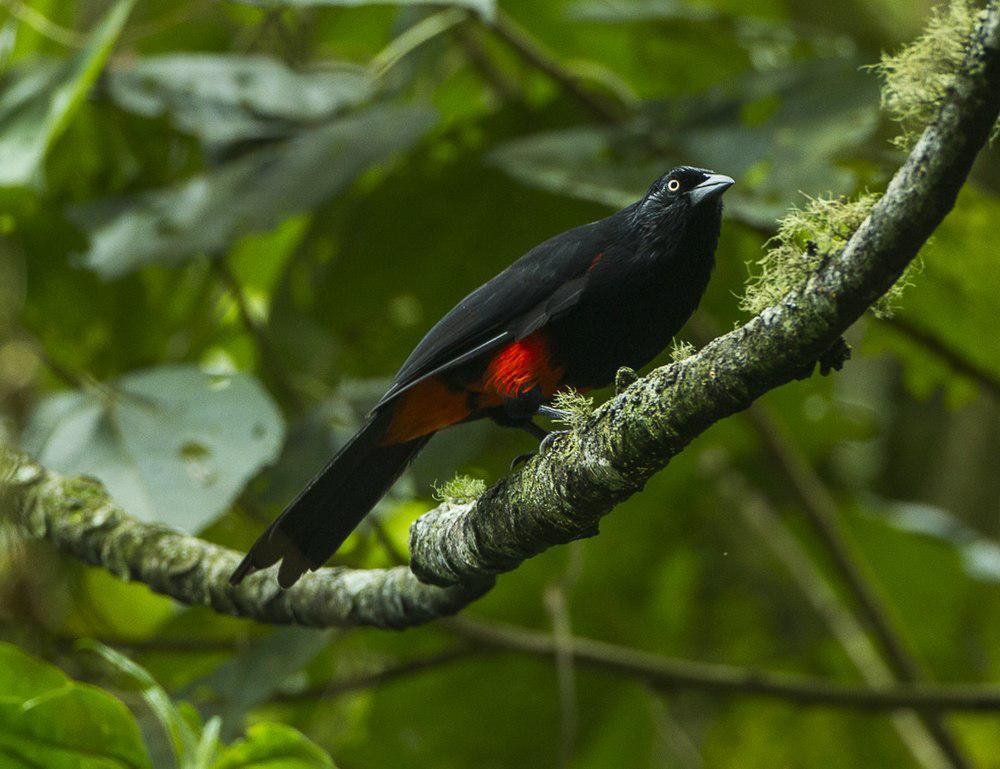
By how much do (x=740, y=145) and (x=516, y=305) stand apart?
142 centimetres

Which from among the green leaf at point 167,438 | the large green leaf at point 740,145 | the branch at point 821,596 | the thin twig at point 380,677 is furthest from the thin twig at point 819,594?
the green leaf at point 167,438

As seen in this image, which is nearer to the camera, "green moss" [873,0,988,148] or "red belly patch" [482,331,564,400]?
"green moss" [873,0,988,148]

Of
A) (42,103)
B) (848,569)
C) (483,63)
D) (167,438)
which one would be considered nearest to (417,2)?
(42,103)

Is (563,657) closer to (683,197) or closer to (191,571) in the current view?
(191,571)

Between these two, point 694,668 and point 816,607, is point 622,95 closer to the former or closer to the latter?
point 694,668

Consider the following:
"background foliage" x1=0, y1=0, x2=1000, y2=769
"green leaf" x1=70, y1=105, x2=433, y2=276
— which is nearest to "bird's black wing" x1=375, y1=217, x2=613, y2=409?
"background foliage" x1=0, y1=0, x2=1000, y2=769

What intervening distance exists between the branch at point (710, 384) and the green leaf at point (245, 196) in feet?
4.72

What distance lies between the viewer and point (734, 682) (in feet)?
11.9

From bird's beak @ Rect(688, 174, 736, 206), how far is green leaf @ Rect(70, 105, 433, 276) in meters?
1.53

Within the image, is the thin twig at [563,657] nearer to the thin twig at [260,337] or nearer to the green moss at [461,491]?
the thin twig at [260,337]

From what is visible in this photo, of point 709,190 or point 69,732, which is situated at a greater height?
point 709,190

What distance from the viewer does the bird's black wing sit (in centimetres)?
185

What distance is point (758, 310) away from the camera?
1.28 m

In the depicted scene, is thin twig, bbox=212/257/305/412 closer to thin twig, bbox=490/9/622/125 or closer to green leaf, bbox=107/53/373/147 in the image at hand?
green leaf, bbox=107/53/373/147
